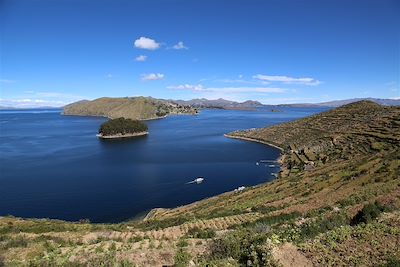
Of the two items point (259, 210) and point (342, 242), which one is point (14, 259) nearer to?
point (342, 242)

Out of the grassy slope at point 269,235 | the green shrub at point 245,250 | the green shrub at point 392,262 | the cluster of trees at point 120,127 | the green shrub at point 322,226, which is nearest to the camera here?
the green shrub at point 392,262

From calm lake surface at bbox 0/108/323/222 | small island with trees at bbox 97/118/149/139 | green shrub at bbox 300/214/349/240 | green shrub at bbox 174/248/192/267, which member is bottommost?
calm lake surface at bbox 0/108/323/222

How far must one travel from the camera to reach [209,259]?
44.3 ft

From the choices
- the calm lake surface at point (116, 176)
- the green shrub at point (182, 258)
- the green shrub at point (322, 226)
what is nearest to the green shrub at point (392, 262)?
the green shrub at point (322, 226)

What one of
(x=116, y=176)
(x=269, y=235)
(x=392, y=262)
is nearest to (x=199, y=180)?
(x=116, y=176)

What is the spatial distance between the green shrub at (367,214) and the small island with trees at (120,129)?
486ft

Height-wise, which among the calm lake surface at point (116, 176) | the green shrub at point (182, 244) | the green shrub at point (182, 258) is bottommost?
the calm lake surface at point (116, 176)

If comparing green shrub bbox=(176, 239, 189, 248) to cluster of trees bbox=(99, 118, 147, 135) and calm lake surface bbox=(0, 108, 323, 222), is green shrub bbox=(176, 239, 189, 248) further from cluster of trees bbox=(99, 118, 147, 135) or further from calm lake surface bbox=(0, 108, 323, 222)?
cluster of trees bbox=(99, 118, 147, 135)

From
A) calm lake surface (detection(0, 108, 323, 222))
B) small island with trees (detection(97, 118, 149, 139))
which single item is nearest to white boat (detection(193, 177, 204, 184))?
calm lake surface (detection(0, 108, 323, 222))

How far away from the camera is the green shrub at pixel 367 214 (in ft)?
54.0

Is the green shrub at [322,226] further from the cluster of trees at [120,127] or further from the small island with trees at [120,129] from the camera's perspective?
the cluster of trees at [120,127]

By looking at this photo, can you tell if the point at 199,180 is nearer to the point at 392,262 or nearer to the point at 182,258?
the point at 182,258

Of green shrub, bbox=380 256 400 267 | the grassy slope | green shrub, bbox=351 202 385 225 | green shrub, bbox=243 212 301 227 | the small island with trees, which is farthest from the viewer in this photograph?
A: the small island with trees

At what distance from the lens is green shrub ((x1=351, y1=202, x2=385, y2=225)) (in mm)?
16461
